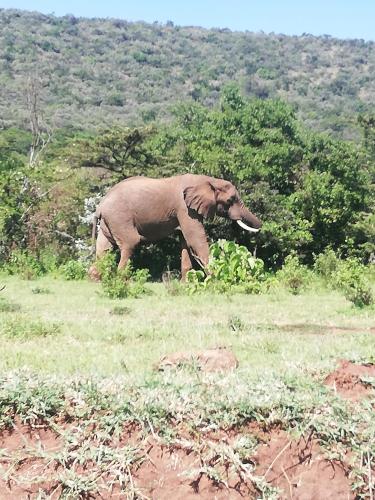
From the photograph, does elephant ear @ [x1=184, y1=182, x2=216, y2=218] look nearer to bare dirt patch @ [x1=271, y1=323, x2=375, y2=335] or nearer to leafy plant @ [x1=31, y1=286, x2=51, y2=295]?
leafy plant @ [x1=31, y1=286, x2=51, y2=295]

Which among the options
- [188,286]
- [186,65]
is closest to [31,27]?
[186,65]

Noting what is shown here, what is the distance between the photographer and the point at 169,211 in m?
14.4

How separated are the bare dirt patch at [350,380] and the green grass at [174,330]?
0.27 m

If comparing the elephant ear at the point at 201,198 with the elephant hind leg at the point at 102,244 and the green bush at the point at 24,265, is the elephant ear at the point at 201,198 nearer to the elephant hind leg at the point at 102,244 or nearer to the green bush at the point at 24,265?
the elephant hind leg at the point at 102,244

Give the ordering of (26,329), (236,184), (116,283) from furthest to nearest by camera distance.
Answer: (236,184) → (116,283) → (26,329)

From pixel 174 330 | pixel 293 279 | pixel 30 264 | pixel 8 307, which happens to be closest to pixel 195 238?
pixel 293 279

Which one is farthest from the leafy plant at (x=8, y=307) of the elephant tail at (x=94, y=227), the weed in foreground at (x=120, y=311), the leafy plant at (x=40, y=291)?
the elephant tail at (x=94, y=227)

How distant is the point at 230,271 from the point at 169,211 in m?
2.45

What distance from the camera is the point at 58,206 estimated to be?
17.5 m

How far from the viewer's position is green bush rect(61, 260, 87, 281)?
14516 millimetres

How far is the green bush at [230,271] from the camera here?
1206 centimetres

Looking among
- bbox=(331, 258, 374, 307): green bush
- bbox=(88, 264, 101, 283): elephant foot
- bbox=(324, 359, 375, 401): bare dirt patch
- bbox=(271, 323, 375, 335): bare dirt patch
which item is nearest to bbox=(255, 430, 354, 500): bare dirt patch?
bbox=(324, 359, 375, 401): bare dirt patch

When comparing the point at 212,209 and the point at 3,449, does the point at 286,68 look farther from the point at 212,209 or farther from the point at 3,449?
the point at 3,449

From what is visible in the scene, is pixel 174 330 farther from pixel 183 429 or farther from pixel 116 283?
pixel 183 429
